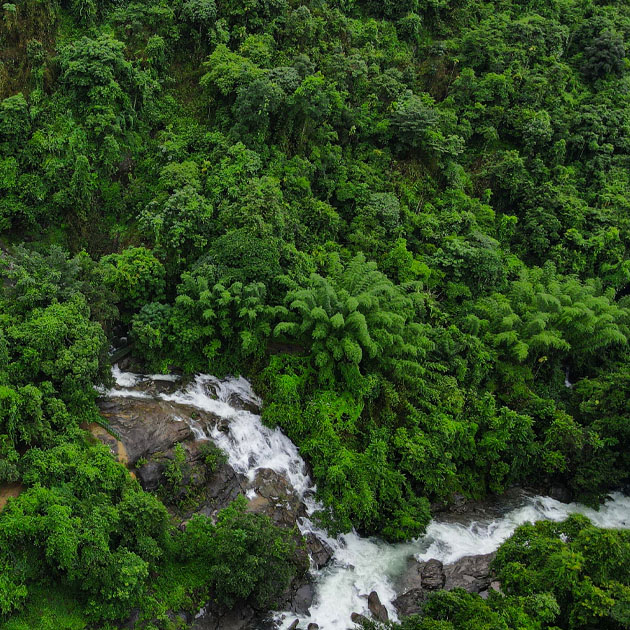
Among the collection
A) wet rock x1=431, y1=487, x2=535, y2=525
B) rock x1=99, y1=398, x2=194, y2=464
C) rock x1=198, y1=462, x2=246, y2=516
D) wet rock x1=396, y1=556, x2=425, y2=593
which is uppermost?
rock x1=99, y1=398, x2=194, y2=464

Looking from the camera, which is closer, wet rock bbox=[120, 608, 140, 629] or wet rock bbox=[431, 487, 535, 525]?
wet rock bbox=[120, 608, 140, 629]

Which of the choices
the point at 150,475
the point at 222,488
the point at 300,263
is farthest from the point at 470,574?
the point at 300,263

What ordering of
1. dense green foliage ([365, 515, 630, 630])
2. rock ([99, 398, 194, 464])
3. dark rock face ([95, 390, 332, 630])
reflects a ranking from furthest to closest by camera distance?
rock ([99, 398, 194, 464]) < dark rock face ([95, 390, 332, 630]) < dense green foliage ([365, 515, 630, 630])

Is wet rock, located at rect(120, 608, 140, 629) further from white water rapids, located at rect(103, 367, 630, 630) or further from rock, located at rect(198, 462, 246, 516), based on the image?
white water rapids, located at rect(103, 367, 630, 630)

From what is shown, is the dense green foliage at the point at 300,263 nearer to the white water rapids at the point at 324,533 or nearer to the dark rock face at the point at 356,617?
the white water rapids at the point at 324,533

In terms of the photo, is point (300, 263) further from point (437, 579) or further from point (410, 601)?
point (410, 601)

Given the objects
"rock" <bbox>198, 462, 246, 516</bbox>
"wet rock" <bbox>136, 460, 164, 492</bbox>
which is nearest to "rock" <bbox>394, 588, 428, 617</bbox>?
"rock" <bbox>198, 462, 246, 516</bbox>

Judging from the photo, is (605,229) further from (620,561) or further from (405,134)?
(620,561)

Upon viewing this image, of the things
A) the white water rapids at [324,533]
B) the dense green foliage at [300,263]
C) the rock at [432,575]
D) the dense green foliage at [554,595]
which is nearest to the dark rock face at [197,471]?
the white water rapids at [324,533]
